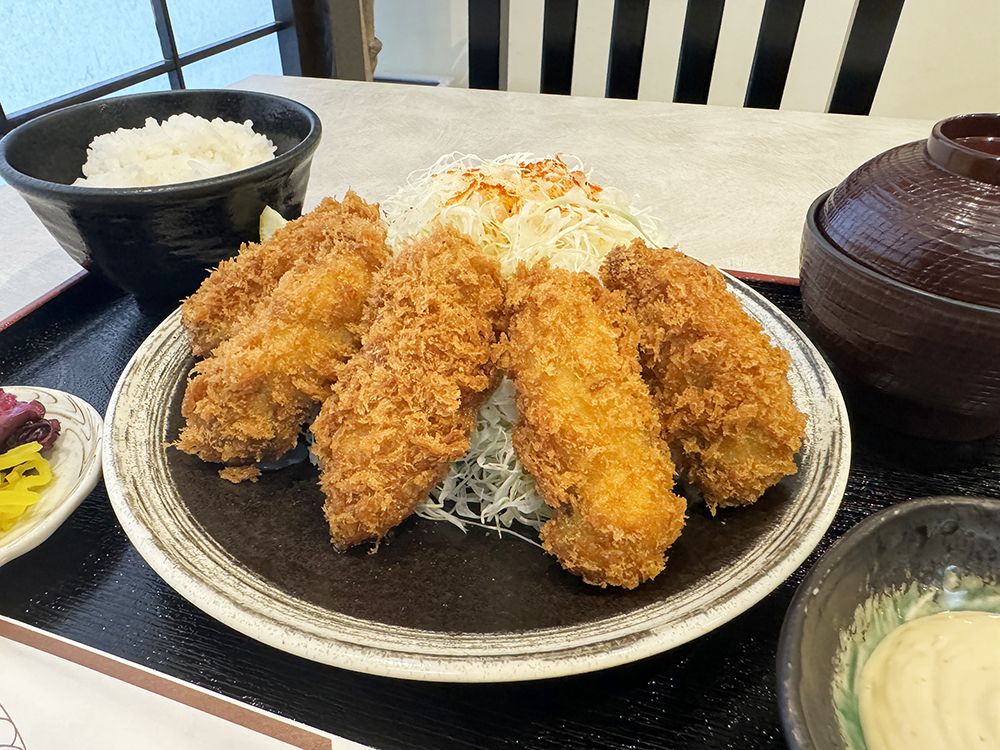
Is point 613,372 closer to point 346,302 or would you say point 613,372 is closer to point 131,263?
point 346,302

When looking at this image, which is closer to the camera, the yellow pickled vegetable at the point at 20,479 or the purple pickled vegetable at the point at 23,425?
the yellow pickled vegetable at the point at 20,479

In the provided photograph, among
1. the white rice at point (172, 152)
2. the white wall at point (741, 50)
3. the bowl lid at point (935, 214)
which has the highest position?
the bowl lid at point (935, 214)

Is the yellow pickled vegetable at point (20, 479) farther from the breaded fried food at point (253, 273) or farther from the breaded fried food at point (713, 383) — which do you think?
the breaded fried food at point (713, 383)

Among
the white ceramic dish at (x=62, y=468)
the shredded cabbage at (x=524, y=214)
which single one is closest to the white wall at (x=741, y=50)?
the shredded cabbage at (x=524, y=214)

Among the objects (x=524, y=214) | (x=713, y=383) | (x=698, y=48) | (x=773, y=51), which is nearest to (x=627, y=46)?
(x=698, y=48)

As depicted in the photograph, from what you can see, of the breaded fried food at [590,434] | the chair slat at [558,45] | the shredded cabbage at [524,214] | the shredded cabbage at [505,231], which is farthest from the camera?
the chair slat at [558,45]

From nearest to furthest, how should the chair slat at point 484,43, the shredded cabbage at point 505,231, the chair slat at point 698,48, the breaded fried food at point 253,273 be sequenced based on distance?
the shredded cabbage at point 505,231, the breaded fried food at point 253,273, the chair slat at point 698,48, the chair slat at point 484,43

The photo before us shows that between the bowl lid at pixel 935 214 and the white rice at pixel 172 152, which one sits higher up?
the bowl lid at pixel 935 214
